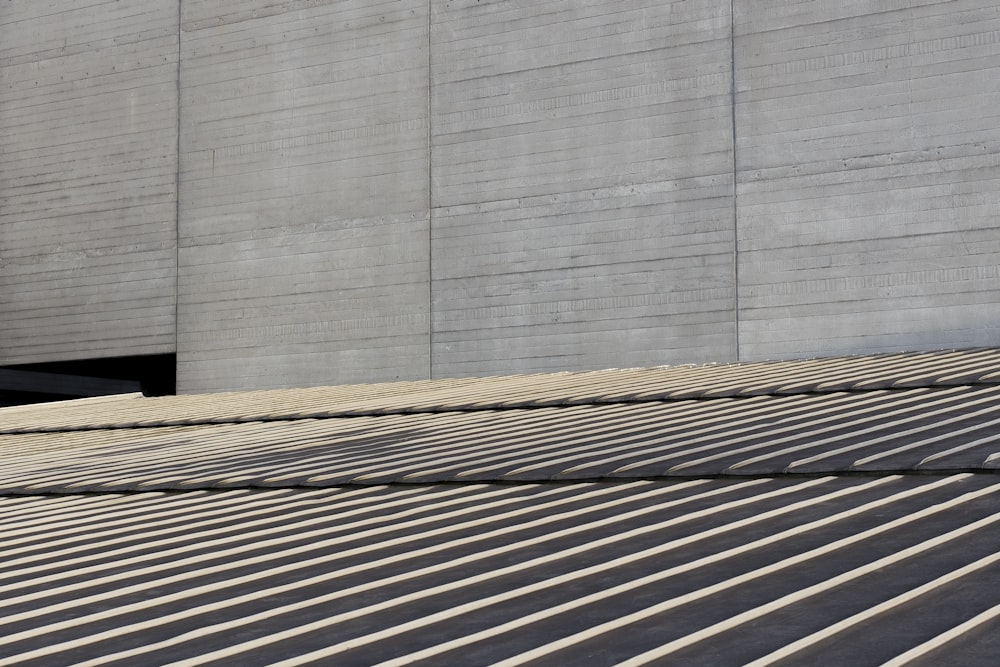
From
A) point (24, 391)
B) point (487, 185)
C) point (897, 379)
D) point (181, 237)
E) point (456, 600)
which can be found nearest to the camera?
point (456, 600)

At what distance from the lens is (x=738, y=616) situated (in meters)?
3.32

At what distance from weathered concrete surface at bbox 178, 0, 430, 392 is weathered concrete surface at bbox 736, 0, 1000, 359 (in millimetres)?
3937

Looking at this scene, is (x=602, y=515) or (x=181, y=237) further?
(x=181, y=237)

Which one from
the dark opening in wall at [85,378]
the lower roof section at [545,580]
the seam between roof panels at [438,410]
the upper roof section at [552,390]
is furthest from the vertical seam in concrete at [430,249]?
the lower roof section at [545,580]

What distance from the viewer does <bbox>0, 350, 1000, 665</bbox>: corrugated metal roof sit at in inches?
130

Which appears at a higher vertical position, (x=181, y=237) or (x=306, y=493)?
(x=181, y=237)

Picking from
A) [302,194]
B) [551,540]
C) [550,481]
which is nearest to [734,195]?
[302,194]

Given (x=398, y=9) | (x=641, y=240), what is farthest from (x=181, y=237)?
(x=641, y=240)

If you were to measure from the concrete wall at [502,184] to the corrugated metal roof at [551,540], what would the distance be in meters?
4.55

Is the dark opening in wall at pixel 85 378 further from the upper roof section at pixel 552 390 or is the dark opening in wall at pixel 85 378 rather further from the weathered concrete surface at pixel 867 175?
the weathered concrete surface at pixel 867 175

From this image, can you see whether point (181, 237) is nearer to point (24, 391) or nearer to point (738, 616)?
point (24, 391)

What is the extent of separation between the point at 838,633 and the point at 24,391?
23.3 metres

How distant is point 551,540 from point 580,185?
10.3 m

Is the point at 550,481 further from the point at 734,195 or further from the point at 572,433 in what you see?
the point at 734,195
